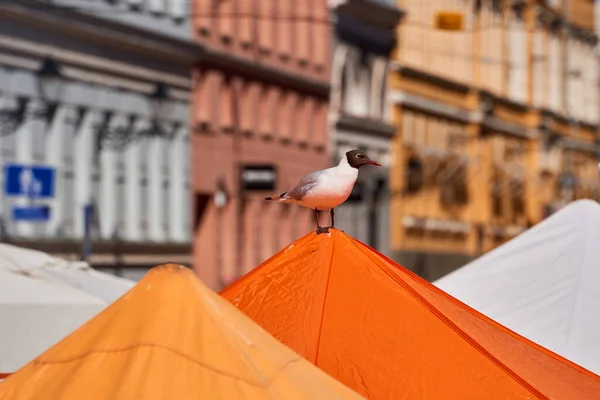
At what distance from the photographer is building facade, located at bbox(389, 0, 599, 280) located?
36.7 m

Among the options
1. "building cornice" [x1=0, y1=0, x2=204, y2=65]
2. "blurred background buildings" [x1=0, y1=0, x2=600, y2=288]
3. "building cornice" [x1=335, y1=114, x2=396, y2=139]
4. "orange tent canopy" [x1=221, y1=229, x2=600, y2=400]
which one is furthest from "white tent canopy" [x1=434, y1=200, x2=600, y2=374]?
"building cornice" [x1=335, y1=114, x2=396, y2=139]

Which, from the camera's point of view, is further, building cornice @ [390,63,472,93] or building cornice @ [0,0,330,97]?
building cornice @ [390,63,472,93]

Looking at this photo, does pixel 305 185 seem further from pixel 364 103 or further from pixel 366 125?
pixel 364 103

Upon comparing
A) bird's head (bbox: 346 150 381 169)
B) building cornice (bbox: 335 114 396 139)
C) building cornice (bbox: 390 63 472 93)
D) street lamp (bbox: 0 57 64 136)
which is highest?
building cornice (bbox: 390 63 472 93)

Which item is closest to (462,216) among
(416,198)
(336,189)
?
(416,198)

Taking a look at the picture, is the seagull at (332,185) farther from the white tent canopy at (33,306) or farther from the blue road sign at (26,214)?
the blue road sign at (26,214)

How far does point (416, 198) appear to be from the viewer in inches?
1452

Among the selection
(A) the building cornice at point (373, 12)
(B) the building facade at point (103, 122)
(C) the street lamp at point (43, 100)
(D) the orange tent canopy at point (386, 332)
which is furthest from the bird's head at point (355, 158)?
(A) the building cornice at point (373, 12)

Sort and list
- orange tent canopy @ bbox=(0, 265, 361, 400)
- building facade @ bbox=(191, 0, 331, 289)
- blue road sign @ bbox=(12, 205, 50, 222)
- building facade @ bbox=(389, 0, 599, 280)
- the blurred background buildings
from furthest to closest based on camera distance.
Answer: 1. building facade @ bbox=(389, 0, 599, 280)
2. building facade @ bbox=(191, 0, 331, 289)
3. the blurred background buildings
4. blue road sign @ bbox=(12, 205, 50, 222)
5. orange tent canopy @ bbox=(0, 265, 361, 400)

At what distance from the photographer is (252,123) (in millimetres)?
29594

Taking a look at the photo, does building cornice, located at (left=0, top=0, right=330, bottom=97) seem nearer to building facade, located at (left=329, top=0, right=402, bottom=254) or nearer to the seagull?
building facade, located at (left=329, top=0, right=402, bottom=254)

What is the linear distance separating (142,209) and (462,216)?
15636 mm

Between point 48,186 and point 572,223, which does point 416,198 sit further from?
point 572,223

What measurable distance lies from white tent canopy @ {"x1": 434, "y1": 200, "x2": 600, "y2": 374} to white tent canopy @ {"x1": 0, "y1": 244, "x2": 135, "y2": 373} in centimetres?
216
